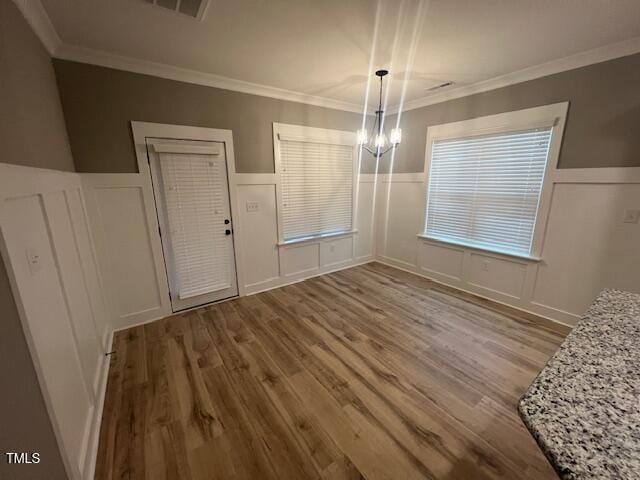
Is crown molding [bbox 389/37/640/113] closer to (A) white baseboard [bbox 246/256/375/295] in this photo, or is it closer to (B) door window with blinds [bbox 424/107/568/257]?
(B) door window with blinds [bbox 424/107/568/257]

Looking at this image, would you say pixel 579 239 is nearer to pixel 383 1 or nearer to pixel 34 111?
pixel 383 1

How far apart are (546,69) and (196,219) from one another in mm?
3997

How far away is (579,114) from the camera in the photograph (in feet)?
8.20

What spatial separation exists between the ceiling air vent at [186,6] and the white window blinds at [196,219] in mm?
1346

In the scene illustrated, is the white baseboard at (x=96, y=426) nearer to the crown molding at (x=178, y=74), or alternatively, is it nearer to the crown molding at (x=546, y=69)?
the crown molding at (x=178, y=74)

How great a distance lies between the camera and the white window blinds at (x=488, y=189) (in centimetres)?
290

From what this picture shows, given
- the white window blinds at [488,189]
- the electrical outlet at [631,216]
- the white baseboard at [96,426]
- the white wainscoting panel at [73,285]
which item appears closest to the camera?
the white baseboard at [96,426]

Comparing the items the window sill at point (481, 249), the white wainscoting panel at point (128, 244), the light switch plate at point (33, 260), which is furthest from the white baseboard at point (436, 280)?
the light switch plate at point (33, 260)

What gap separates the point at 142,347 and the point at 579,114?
4724 millimetres

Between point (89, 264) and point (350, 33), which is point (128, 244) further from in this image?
point (350, 33)

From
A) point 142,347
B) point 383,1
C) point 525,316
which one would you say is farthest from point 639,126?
point 142,347

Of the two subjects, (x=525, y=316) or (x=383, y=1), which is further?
(x=525, y=316)

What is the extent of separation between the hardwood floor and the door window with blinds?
954 mm

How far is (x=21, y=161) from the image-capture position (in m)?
1.29
